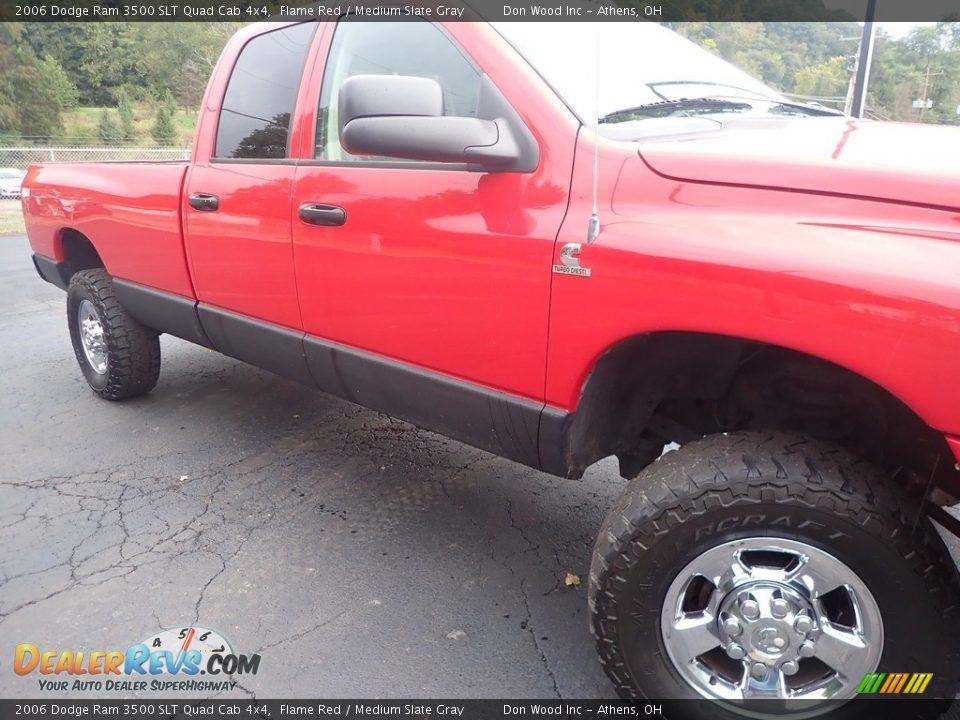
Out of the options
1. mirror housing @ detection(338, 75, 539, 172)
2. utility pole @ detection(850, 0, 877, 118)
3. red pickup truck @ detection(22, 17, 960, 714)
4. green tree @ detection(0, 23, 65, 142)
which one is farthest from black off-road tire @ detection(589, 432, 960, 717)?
green tree @ detection(0, 23, 65, 142)

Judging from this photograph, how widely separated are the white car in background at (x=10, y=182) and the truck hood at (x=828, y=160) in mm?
21836

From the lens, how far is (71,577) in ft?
8.49

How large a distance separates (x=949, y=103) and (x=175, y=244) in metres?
4.18

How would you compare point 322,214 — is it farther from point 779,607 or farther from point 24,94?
point 24,94

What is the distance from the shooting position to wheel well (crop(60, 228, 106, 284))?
430 cm

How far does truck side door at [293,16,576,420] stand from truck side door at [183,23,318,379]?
0.52ft

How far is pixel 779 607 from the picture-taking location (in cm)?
167

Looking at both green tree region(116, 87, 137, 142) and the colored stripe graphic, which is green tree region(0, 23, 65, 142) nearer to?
Result: green tree region(116, 87, 137, 142)

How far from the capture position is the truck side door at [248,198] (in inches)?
108

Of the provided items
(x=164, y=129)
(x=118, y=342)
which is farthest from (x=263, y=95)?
(x=164, y=129)

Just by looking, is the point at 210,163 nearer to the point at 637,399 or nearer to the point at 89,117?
the point at 637,399

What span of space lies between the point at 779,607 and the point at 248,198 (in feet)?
7.96

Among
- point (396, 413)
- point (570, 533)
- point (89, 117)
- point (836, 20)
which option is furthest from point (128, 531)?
point (89, 117)

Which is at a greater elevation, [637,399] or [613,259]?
[613,259]
